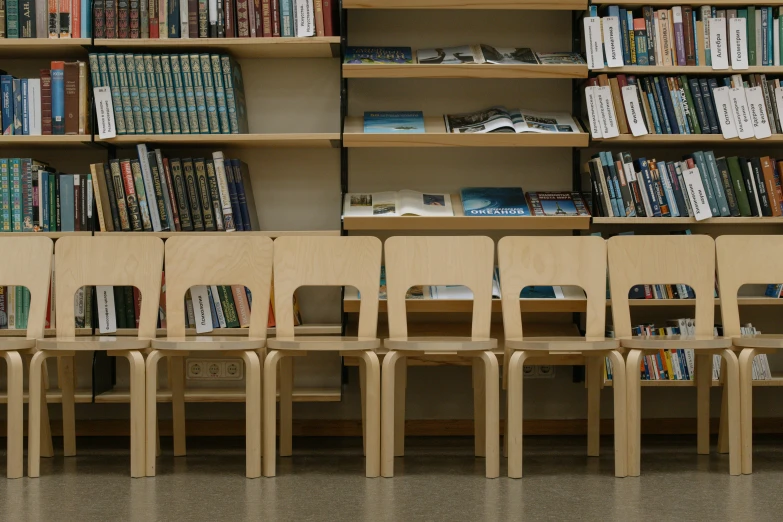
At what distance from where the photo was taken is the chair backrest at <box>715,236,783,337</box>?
3.04 m

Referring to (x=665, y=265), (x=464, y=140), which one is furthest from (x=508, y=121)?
(x=665, y=265)

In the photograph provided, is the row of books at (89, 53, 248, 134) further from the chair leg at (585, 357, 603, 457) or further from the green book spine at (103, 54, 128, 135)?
the chair leg at (585, 357, 603, 457)

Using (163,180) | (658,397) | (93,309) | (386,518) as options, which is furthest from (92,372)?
(658,397)

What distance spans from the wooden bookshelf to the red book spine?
1.22 meters

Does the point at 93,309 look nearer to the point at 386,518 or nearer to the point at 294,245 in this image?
the point at 294,245

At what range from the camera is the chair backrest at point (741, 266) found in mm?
3037

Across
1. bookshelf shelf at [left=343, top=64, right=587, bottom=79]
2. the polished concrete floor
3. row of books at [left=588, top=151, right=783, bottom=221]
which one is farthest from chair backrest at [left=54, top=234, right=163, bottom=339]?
row of books at [left=588, top=151, right=783, bottom=221]

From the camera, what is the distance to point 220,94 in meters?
3.38

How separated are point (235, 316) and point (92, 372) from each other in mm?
614

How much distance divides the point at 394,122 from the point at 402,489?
1.52 m

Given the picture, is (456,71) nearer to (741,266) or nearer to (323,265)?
(323,265)

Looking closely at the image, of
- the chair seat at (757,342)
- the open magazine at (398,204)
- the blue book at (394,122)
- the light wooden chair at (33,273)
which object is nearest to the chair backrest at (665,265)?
the chair seat at (757,342)

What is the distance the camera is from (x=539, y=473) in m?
2.83

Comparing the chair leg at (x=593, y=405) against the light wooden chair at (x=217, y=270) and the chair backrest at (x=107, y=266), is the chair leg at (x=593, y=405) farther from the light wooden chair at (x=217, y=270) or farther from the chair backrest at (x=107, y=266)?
the chair backrest at (x=107, y=266)
